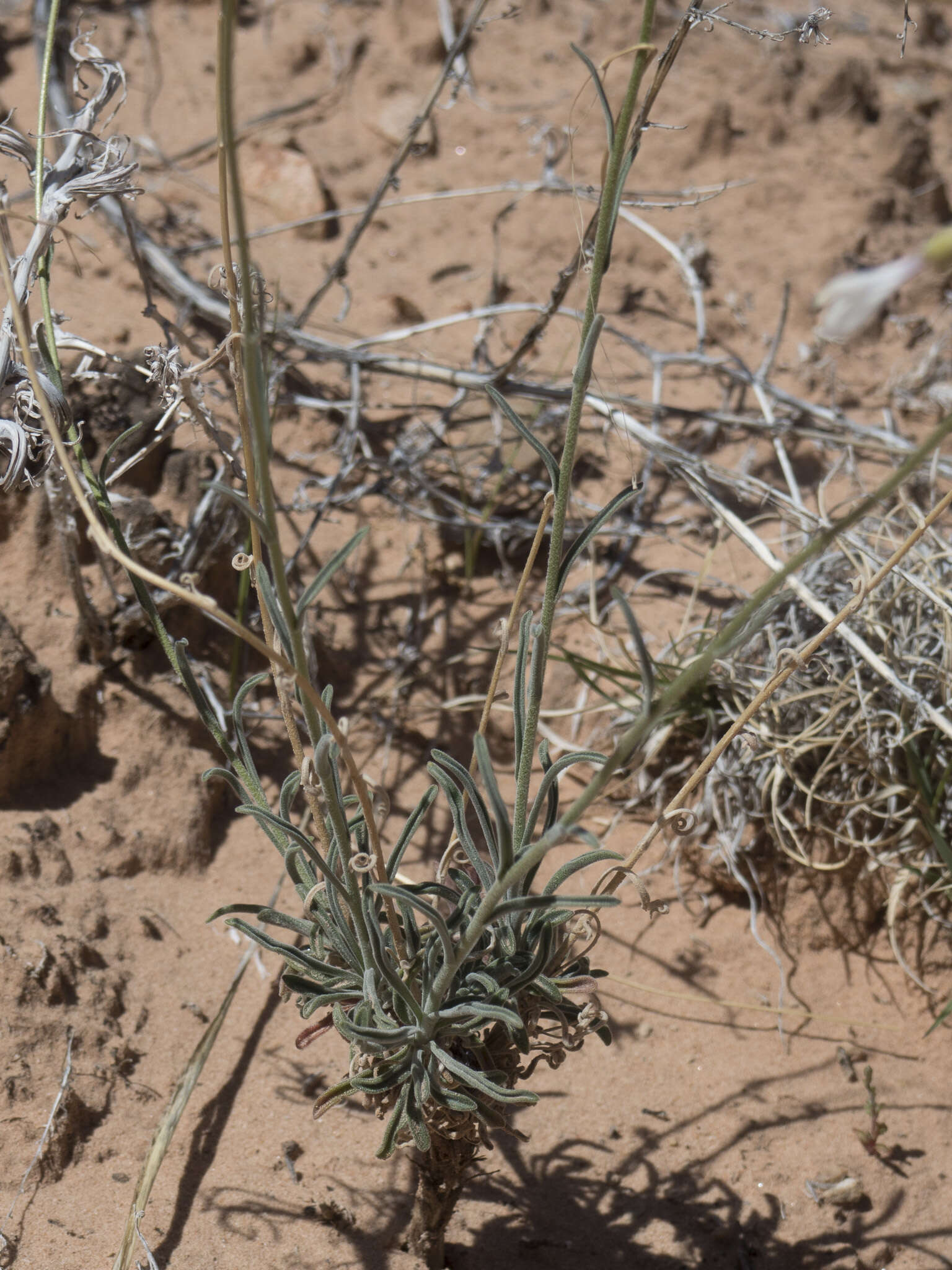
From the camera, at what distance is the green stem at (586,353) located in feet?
2.76

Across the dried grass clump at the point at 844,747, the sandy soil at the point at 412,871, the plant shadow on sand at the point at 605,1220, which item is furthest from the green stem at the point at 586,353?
the dried grass clump at the point at 844,747

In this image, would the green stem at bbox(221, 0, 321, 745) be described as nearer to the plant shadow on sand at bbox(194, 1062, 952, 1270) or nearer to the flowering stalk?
the flowering stalk

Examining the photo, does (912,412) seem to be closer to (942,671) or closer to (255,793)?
(942,671)

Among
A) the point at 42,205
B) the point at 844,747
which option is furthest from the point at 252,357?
the point at 844,747

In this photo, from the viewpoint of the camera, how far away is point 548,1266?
148 cm

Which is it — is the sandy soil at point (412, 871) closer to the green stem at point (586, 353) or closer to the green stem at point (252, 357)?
the green stem at point (586, 353)

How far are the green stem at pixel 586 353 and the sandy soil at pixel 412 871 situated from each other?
0.42 meters

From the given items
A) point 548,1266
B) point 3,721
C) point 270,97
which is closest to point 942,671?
point 548,1266

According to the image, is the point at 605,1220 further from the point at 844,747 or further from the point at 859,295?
the point at 859,295

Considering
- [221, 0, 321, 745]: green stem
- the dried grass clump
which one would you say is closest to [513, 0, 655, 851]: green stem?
[221, 0, 321, 745]: green stem

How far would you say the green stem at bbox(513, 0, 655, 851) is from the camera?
0.84m

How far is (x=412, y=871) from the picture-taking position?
1.91 meters

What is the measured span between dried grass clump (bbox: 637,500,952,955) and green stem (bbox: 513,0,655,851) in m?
0.86

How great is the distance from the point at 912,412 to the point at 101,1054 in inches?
101
